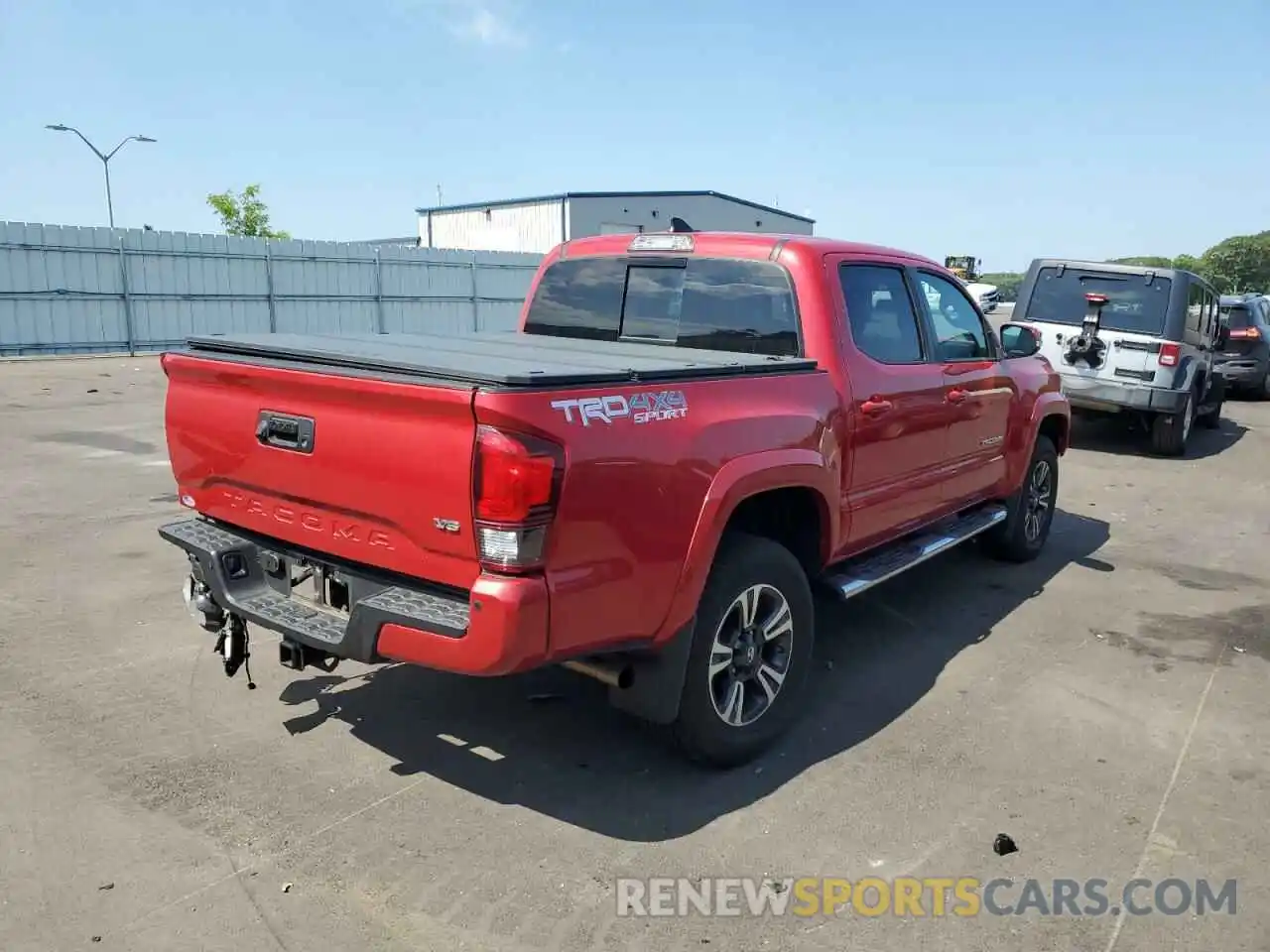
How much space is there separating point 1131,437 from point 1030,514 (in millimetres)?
7296

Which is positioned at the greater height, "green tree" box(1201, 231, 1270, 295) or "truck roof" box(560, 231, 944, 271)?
"green tree" box(1201, 231, 1270, 295)

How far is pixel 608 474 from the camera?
304 centimetres

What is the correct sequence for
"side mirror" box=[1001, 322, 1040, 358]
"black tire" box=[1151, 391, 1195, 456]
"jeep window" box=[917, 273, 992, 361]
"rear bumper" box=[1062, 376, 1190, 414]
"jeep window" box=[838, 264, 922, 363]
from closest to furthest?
"jeep window" box=[838, 264, 922, 363] < "jeep window" box=[917, 273, 992, 361] < "side mirror" box=[1001, 322, 1040, 358] < "rear bumper" box=[1062, 376, 1190, 414] < "black tire" box=[1151, 391, 1195, 456]

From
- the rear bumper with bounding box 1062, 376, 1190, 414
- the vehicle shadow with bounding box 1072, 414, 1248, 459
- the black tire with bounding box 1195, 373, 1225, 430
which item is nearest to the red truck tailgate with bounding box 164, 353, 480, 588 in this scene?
the rear bumper with bounding box 1062, 376, 1190, 414

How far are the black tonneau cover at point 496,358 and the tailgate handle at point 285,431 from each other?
0.66ft

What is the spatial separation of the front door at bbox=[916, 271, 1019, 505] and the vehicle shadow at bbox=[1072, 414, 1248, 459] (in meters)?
6.73

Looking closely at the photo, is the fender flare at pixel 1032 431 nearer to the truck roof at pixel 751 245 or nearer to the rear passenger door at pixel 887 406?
the rear passenger door at pixel 887 406

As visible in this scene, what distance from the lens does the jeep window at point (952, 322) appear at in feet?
17.3

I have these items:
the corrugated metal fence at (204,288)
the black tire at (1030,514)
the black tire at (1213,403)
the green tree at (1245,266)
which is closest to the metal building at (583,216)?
the corrugated metal fence at (204,288)

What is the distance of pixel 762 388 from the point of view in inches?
147

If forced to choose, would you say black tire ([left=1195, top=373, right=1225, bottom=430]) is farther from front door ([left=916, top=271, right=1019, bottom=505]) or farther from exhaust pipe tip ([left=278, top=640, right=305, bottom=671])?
exhaust pipe tip ([left=278, top=640, right=305, bottom=671])

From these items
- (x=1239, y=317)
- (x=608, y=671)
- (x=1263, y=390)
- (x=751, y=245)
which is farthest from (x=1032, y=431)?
(x=1263, y=390)

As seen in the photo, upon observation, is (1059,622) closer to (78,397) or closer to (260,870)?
(260,870)

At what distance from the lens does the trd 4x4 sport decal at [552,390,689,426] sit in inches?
116
